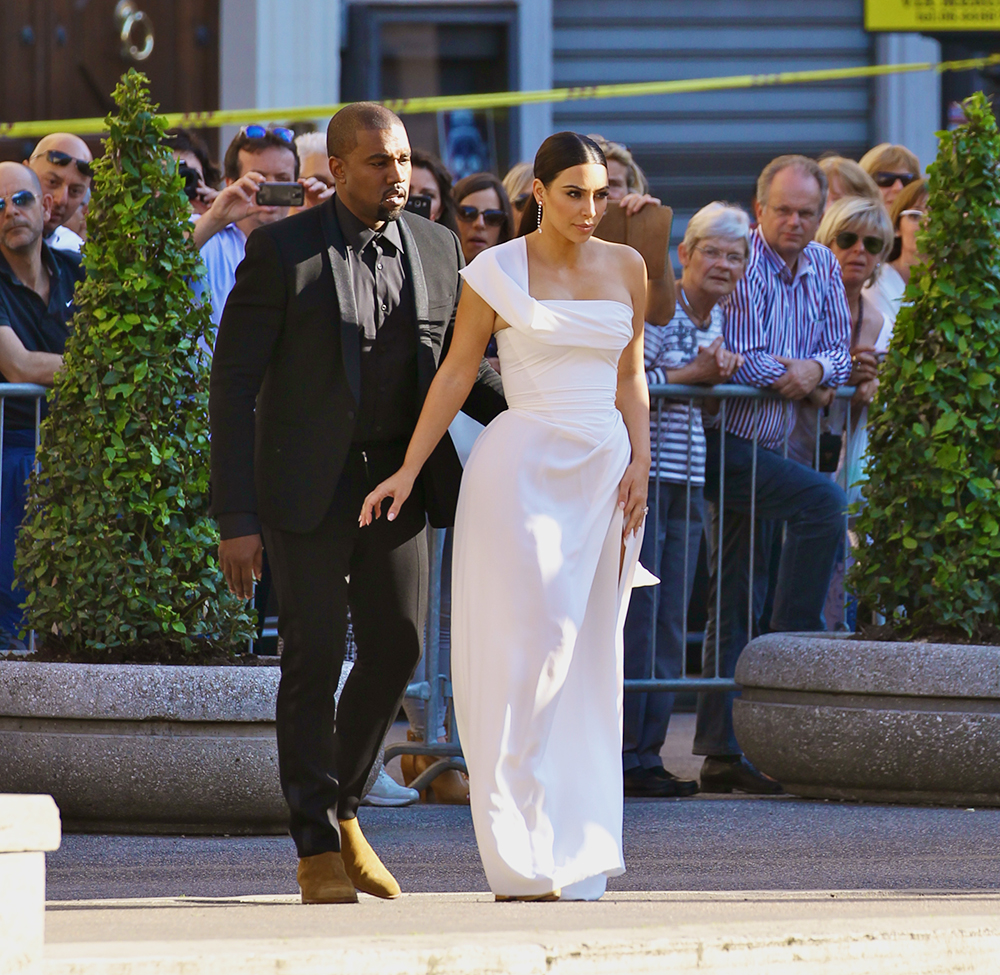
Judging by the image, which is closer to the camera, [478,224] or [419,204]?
[419,204]

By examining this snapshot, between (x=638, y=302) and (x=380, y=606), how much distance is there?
1070mm

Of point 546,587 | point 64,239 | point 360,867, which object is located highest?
point 64,239

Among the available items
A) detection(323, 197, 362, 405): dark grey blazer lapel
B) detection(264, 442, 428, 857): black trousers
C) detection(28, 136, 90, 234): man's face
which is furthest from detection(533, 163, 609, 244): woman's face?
detection(28, 136, 90, 234): man's face

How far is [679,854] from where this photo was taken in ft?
18.8

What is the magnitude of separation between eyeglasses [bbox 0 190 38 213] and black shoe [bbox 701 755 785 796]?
134 inches

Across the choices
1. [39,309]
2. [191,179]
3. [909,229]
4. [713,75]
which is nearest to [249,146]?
[191,179]

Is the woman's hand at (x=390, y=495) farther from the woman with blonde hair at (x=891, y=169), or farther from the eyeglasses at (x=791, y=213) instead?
the woman with blonde hair at (x=891, y=169)

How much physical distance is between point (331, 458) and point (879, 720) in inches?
107

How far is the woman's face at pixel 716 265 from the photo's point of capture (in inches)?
296

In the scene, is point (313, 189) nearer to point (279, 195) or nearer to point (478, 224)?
point (279, 195)

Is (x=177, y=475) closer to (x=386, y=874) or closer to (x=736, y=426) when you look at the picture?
(x=386, y=874)

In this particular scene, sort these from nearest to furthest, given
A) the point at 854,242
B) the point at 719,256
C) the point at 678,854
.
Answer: the point at 678,854 < the point at 719,256 < the point at 854,242

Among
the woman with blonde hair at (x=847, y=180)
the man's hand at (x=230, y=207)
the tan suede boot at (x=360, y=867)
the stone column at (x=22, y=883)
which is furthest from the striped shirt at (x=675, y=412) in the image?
the stone column at (x=22, y=883)

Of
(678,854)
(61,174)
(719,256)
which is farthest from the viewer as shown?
(61,174)
